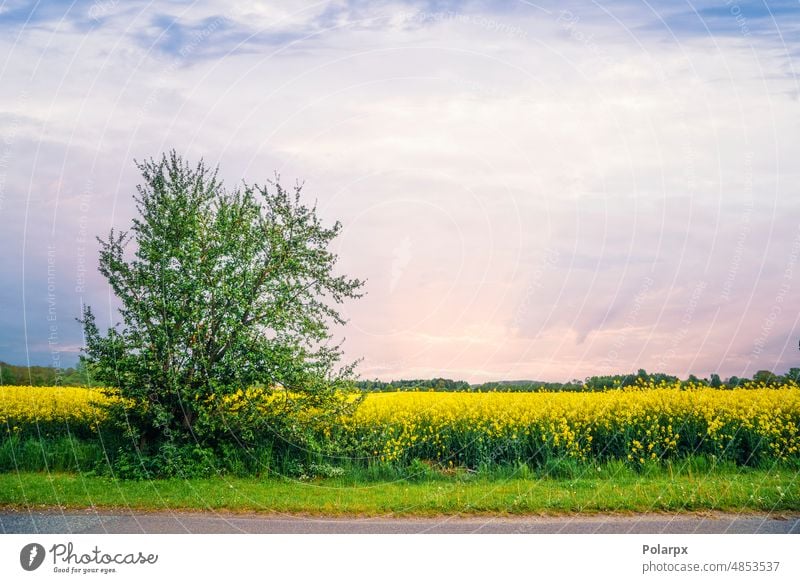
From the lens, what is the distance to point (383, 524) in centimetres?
1178

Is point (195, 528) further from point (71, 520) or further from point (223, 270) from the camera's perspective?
point (223, 270)

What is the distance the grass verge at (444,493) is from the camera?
12.6 m

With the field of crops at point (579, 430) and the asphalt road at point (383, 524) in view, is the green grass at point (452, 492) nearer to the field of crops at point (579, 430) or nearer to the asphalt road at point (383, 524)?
the asphalt road at point (383, 524)

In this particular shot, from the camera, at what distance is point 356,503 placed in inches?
516

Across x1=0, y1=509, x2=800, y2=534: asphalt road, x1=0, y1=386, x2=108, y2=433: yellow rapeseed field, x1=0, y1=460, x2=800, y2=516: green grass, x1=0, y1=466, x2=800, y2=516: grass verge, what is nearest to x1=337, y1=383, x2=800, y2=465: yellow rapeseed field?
x1=0, y1=460, x2=800, y2=516: green grass

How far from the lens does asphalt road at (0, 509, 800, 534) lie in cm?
1130

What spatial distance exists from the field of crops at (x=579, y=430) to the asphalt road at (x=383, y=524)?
15.4 feet

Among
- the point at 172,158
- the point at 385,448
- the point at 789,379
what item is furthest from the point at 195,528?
the point at 789,379

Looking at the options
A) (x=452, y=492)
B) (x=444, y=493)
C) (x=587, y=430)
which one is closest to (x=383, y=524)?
(x=444, y=493)
